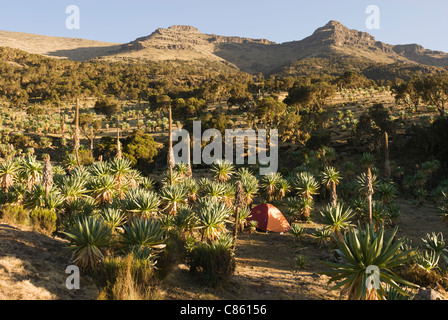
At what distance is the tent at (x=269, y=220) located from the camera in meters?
16.3

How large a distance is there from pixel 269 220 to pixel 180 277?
877cm

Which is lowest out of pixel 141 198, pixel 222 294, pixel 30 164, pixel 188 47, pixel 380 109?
pixel 222 294

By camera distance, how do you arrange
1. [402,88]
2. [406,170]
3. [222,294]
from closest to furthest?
[222,294] → [406,170] → [402,88]

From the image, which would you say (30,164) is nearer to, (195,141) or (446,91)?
(195,141)

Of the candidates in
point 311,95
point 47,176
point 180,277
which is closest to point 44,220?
point 47,176

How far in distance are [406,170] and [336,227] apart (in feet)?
73.9

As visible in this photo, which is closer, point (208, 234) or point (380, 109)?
point (208, 234)

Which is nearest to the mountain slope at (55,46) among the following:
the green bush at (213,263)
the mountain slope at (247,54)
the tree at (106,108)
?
the mountain slope at (247,54)

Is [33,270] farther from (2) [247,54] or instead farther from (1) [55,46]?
(1) [55,46]

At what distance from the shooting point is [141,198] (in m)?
11.6

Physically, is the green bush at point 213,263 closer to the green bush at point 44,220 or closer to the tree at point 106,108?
the green bush at point 44,220

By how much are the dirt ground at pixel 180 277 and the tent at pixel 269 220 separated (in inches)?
117
